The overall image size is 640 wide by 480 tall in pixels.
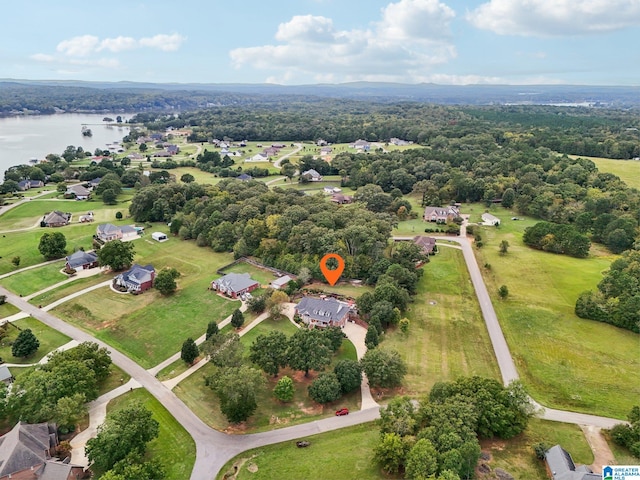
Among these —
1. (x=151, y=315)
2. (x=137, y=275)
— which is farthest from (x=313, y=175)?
(x=151, y=315)

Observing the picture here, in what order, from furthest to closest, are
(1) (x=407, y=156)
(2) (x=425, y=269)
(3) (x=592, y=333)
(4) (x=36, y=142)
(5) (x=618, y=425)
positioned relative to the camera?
(4) (x=36, y=142)
(1) (x=407, y=156)
(2) (x=425, y=269)
(3) (x=592, y=333)
(5) (x=618, y=425)

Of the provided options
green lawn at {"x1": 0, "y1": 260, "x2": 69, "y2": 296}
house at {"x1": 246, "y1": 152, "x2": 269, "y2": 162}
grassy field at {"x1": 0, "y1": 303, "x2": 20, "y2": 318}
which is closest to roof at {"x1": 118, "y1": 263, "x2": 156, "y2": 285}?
green lawn at {"x1": 0, "y1": 260, "x2": 69, "y2": 296}

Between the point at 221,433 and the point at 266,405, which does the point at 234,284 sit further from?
the point at 221,433

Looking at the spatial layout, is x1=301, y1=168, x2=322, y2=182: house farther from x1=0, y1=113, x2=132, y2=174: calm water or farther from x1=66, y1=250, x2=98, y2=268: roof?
x1=0, y1=113, x2=132, y2=174: calm water

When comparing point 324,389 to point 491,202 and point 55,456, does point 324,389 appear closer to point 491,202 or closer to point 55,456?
point 55,456

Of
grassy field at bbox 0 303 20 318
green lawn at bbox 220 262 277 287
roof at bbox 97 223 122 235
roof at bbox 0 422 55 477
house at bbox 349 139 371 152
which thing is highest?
house at bbox 349 139 371 152

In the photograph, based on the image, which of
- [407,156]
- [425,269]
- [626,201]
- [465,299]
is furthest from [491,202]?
[465,299]
